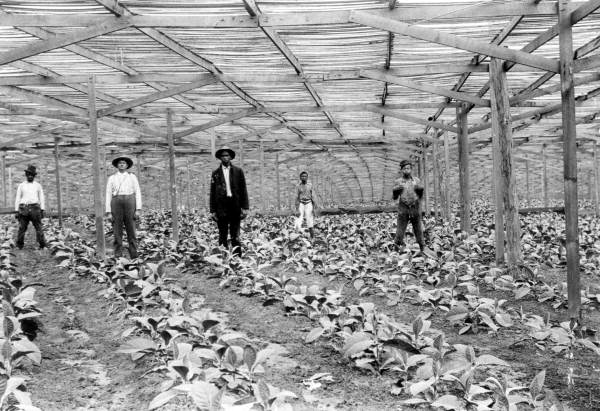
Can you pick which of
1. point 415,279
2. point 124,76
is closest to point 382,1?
point 415,279

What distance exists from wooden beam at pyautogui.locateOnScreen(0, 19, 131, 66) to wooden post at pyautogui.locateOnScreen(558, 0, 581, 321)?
161 inches

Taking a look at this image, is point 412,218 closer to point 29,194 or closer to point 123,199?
point 123,199

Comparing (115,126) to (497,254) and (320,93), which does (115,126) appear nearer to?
(320,93)

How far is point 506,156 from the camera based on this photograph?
7551 millimetres

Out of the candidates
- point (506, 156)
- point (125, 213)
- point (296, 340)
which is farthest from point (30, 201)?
point (506, 156)

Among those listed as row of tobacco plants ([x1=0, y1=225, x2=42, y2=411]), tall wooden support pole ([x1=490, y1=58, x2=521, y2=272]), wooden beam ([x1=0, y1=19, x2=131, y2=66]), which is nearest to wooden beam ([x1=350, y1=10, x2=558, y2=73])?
tall wooden support pole ([x1=490, y1=58, x2=521, y2=272])

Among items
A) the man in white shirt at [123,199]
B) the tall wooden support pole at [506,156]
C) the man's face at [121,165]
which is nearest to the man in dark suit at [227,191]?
the man in white shirt at [123,199]

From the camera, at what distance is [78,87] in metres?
10.4

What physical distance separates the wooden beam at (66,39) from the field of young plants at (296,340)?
2.42 metres

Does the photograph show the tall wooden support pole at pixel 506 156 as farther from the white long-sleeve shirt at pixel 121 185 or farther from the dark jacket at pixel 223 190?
the white long-sleeve shirt at pixel 121 185

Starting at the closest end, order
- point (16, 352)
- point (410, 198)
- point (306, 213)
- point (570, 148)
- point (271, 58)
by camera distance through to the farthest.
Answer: point (16, 352), point (570, 148), point (271, 58), point (410, 198), point (306, 213)

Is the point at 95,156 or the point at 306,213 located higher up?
the point at 95,156

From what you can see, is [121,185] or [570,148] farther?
[121,185]

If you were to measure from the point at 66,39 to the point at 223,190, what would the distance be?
3365 mm
